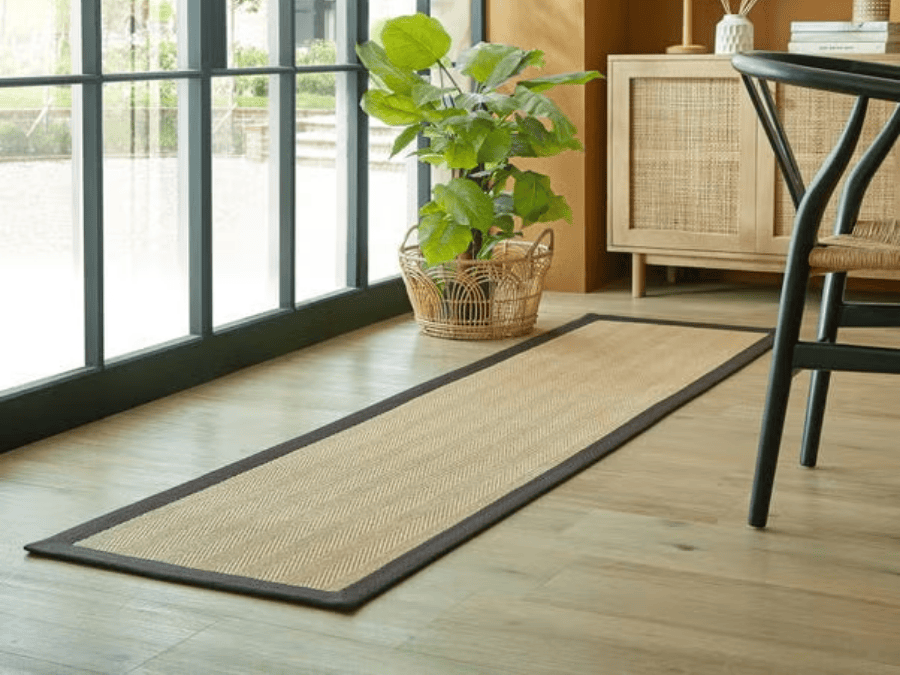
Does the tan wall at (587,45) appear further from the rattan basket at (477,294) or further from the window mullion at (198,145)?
the window mullion at (198,145)

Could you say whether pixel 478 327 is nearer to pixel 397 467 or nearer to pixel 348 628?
pixel 397 467

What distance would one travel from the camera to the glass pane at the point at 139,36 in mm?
3531

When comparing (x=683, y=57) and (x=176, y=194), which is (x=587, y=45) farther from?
(x=176, y=194)

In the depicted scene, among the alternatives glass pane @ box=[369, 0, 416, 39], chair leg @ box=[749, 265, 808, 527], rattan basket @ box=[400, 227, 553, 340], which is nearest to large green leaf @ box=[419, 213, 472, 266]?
rattan basket @ box=[400, 227, 553, 340]

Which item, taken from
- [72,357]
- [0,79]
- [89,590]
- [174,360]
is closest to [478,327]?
[174,360]

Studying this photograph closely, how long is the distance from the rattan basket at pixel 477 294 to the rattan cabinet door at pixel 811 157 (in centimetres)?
78

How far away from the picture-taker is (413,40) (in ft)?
14.1

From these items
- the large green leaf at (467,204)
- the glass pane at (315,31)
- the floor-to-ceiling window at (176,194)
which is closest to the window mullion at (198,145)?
the floor-to-ceiling window at (176,194)

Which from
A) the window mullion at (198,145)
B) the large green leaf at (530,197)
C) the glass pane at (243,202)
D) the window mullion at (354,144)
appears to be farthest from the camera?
the window mullion at (354,144)

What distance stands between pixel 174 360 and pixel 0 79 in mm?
859

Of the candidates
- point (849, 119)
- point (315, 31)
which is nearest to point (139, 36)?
point (315, 31)

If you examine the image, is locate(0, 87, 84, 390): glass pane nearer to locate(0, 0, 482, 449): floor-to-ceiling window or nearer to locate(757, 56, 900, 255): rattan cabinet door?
locate(0, 0, 482, 449): floor-to-ceiling window

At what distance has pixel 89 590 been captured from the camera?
7.88 feet

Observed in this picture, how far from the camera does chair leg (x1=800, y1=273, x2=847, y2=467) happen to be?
2.95m
